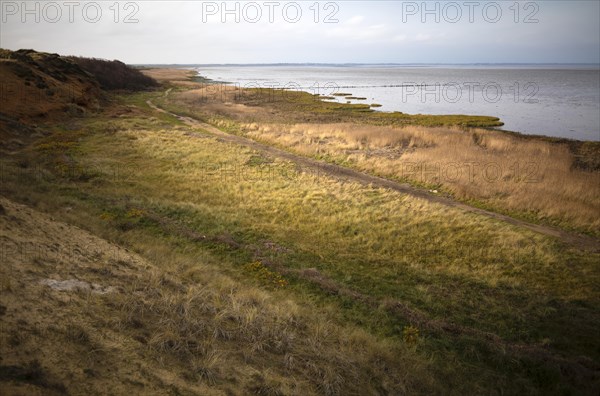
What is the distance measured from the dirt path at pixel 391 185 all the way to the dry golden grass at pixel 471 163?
1211mm

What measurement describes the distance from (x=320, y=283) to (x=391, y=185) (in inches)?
541

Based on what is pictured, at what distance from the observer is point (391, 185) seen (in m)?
23.5

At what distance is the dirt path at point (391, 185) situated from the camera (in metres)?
15.6

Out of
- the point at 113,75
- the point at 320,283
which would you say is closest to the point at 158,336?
the point at 320,283

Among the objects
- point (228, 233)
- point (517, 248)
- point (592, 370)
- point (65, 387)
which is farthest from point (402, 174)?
point (65, 387)

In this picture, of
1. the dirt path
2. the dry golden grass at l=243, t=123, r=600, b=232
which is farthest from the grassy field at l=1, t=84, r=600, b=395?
the dirt path

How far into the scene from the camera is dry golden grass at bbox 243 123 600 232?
19.6 meters

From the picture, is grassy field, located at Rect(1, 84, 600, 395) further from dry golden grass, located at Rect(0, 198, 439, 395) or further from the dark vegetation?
the dark vegetation

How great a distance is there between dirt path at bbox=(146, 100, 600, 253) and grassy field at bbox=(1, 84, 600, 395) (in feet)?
3.45

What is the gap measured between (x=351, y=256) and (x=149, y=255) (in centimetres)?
756

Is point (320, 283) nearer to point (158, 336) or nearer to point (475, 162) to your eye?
point (158, 336)

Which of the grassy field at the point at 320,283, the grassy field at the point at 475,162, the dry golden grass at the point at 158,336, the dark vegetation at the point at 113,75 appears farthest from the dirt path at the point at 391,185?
the dark vegetation at the point at 113,75

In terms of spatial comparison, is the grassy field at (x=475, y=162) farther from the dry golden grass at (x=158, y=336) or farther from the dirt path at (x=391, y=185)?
the dry golden grass at (x=158, y=336)

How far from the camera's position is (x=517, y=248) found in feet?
47.8
